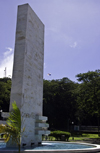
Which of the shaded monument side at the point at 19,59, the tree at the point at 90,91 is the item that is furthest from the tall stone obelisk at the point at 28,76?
the tree at the point at 90,91

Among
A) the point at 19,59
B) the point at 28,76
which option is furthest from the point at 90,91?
the point at 19,59

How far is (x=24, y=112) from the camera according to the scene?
15156 mm

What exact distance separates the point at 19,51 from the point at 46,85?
1668 inches

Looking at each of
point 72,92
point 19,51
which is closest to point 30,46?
point 19,51

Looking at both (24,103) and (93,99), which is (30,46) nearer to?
(24,103)

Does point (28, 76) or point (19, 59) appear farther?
point (28, 76)

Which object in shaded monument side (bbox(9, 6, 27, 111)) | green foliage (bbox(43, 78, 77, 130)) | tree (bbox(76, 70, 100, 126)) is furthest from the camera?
green foliage (bbox(43, 78, 77, 130))

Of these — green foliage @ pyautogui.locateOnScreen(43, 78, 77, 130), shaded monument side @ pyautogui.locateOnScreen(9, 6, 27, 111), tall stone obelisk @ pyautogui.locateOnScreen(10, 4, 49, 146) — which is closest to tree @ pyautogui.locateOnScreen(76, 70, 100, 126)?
green foliage @ pyautogui.locateOnScreen(43, 78, 77, 130)

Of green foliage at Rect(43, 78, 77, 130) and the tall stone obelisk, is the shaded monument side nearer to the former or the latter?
the tall stone obelisk

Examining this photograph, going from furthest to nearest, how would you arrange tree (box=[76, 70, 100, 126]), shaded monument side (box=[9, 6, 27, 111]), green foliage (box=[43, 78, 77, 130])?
green foliage (box=[43, 78, 77, 130]), tree (box=[76, 70, 100, 126]), shaded monument side (box=[9, 6, 27, 111])

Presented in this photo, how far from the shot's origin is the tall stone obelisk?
50.2ft

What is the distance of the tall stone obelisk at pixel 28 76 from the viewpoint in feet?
50.2

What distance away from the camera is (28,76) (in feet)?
53.8

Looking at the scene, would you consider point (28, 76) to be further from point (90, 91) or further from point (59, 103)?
point (59, 103)
